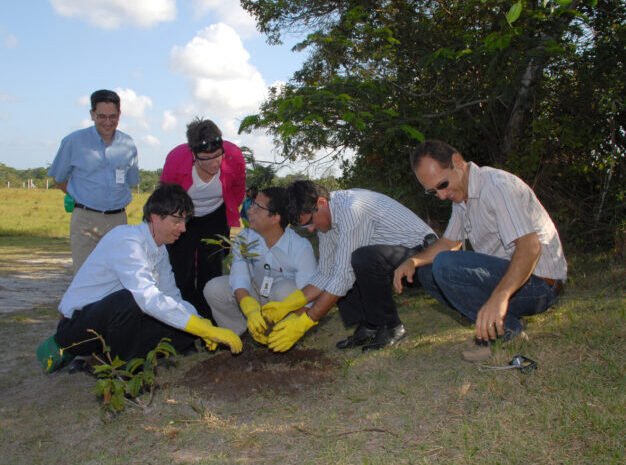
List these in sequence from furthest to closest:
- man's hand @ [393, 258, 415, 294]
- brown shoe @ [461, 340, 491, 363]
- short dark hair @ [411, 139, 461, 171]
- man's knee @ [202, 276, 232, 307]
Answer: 1. man's knee @ [202, 276, 232, 307]
2. man's hand @ [393, 258, 415, 294]
3. brown shoe @ [461, 340, 491, 363]
4. short dark hair @ [411, 139, 461, 171]

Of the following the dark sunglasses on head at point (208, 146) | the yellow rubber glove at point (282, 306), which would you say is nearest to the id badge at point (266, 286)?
the yellow rubber glove at point (282, 306)

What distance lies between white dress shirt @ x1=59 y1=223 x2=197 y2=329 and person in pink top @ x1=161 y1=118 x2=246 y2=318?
0.75m

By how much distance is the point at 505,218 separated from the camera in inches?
112

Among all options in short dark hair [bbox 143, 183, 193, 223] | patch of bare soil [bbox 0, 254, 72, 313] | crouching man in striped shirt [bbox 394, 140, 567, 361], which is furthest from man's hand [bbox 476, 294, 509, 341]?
patch of bare soil [bbox 0, 254, 72, 313]

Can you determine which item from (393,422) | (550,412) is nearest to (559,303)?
(550,412)

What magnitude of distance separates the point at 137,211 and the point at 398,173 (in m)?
20.8

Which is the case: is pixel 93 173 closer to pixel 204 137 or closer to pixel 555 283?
pixel 204 137

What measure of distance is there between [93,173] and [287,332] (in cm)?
203

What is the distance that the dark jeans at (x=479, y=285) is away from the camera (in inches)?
119

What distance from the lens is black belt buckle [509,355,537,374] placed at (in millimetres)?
2848

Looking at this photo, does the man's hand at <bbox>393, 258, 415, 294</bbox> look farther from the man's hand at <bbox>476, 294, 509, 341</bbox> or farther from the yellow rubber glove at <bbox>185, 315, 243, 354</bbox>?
the yellow rubber glove at <bbox>185, 315, 243, 354</bbox>

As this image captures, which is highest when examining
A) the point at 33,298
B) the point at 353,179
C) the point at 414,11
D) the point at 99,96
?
the point at 414,11

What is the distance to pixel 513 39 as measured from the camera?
165 inches

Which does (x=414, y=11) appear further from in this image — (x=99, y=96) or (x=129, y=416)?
(x=129, y=416)
